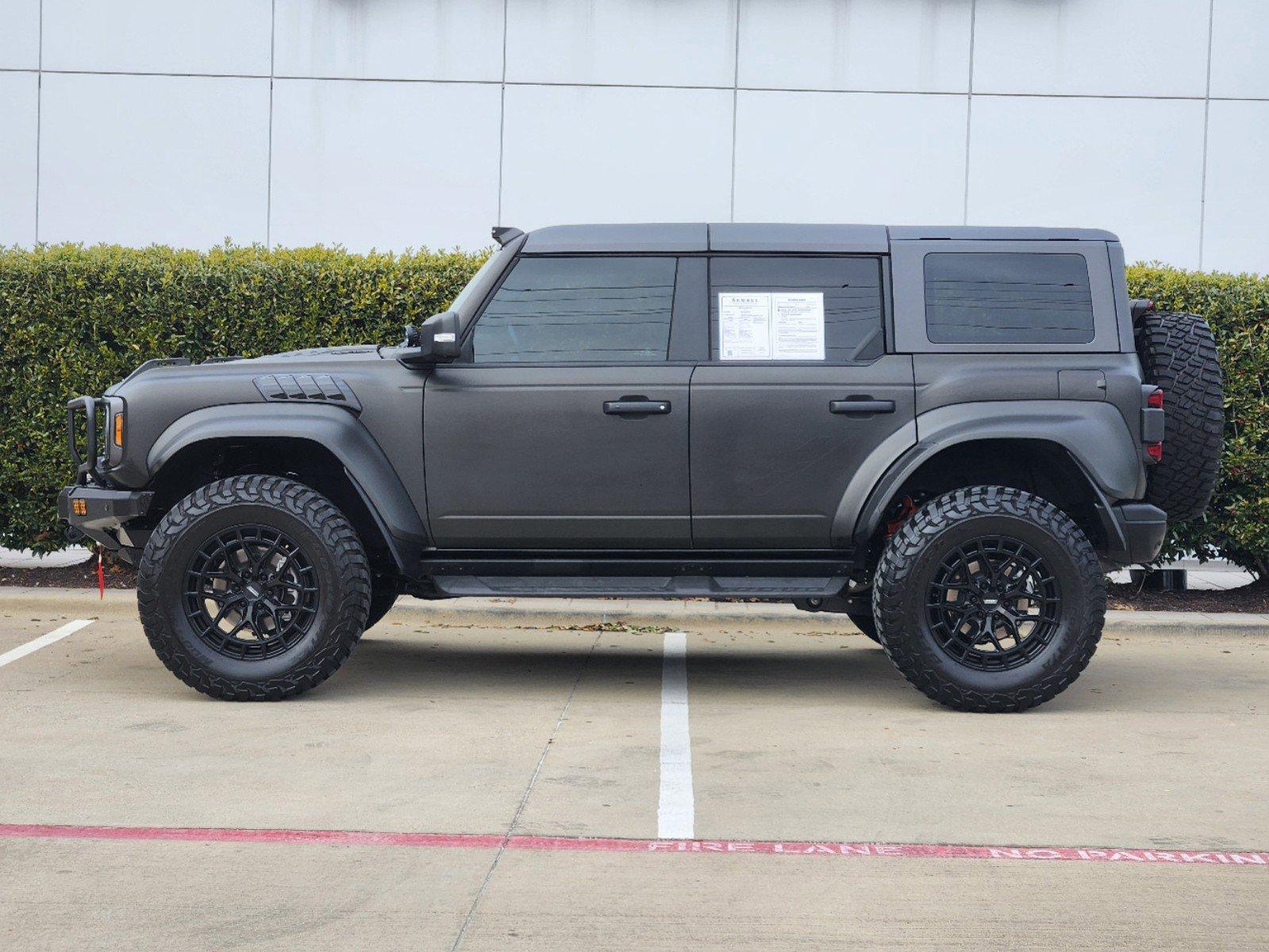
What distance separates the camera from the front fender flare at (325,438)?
19.7 feet

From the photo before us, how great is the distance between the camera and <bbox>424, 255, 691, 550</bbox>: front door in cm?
610

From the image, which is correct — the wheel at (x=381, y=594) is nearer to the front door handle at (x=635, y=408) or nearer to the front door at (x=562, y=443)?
the front door at (x=562, y=443)

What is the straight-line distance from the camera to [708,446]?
6102mm

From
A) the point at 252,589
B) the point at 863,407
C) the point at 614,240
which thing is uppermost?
the point at 614,240

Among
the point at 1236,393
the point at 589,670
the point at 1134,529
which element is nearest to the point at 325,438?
the point at 589,670

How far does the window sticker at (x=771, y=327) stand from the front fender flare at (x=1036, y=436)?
61 cm

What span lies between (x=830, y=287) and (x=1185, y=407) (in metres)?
1.67

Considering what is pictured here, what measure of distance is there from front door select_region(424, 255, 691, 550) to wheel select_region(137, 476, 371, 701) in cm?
51

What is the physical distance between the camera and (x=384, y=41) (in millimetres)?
12359

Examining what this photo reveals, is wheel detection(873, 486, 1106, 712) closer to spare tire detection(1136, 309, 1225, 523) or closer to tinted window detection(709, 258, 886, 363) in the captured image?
spare tire detection(1136, 309, 1225, 523)

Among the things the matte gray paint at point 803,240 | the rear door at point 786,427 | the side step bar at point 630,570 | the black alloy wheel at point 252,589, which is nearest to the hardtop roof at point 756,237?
the matte gray paint at point 803,240

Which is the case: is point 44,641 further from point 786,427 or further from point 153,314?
point 786,427

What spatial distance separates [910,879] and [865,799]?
0.84 m

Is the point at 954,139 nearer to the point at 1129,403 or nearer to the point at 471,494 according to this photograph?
the point at 1129,403
